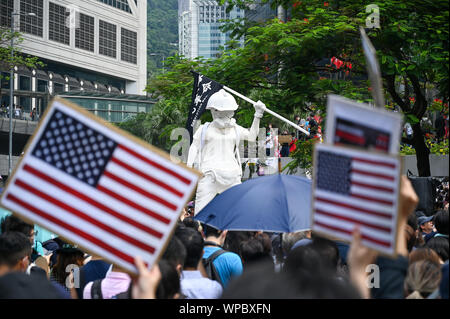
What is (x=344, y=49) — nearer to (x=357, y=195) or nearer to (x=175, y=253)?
(x=175, y=253)

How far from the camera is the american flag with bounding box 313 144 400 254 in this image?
3264 mm

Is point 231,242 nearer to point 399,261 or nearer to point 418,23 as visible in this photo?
point 399,261

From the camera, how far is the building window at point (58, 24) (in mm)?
69812

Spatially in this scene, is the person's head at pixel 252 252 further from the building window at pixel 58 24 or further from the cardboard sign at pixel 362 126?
the building window at pixel 58 24

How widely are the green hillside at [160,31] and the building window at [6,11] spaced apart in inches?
1794

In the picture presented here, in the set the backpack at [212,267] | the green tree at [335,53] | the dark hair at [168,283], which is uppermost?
the green tree at [335,53]

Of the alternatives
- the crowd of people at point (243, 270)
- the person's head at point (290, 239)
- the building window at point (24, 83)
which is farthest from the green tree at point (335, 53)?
the building window at point (24, 83)

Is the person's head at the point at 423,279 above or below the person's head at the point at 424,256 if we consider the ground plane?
A: below

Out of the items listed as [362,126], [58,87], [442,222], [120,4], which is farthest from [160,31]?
[362,126]

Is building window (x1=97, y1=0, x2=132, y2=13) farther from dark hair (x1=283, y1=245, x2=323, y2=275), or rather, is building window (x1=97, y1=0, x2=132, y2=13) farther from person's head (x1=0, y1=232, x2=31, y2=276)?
dark hair (x1=283, y1=245, x2=323, y2=275)

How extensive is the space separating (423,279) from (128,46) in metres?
79.2

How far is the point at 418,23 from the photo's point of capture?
1324 centimetres

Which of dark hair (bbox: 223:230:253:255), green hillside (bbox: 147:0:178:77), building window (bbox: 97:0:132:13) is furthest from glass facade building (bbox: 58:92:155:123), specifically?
dark hair (bbox: 223:230:253:255)

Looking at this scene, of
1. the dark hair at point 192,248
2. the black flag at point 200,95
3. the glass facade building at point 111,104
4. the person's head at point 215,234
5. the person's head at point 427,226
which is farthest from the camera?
the glass facade building at point 111,104
